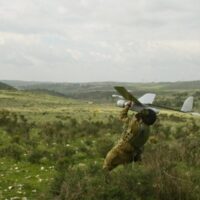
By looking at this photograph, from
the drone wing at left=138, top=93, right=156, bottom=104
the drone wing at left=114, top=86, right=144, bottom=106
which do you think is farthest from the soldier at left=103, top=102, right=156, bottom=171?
the drone wing at left=138, top=93, right=156, bottom=104

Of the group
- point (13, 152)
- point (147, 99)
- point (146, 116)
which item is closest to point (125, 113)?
point (146, 116)

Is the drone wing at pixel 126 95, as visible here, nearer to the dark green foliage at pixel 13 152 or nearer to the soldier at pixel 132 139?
the soldier at pixel 132 139

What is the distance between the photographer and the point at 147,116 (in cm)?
1245

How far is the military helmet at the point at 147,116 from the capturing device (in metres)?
12.4

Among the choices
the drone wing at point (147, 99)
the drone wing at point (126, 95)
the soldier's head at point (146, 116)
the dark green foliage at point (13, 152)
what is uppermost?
the drone wing at point (126, 95)

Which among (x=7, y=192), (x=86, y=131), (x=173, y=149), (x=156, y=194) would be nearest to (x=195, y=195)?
(x=156, y=194)

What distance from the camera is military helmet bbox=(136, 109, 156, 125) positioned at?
40.8 feet

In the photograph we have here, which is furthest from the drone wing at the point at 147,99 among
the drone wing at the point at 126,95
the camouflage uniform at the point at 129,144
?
the camouflage uniform at the point at 129,144

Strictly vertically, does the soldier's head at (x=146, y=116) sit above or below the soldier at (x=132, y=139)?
above

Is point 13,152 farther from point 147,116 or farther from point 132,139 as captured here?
point 147,116

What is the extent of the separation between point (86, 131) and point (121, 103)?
18778mm

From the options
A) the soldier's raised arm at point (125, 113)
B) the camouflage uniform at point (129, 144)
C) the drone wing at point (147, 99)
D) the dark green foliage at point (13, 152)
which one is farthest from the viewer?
the dark green foliage at point (13, 152)

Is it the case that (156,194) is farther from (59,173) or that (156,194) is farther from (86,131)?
Answer: (86,131)

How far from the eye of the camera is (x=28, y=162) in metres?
18.4
